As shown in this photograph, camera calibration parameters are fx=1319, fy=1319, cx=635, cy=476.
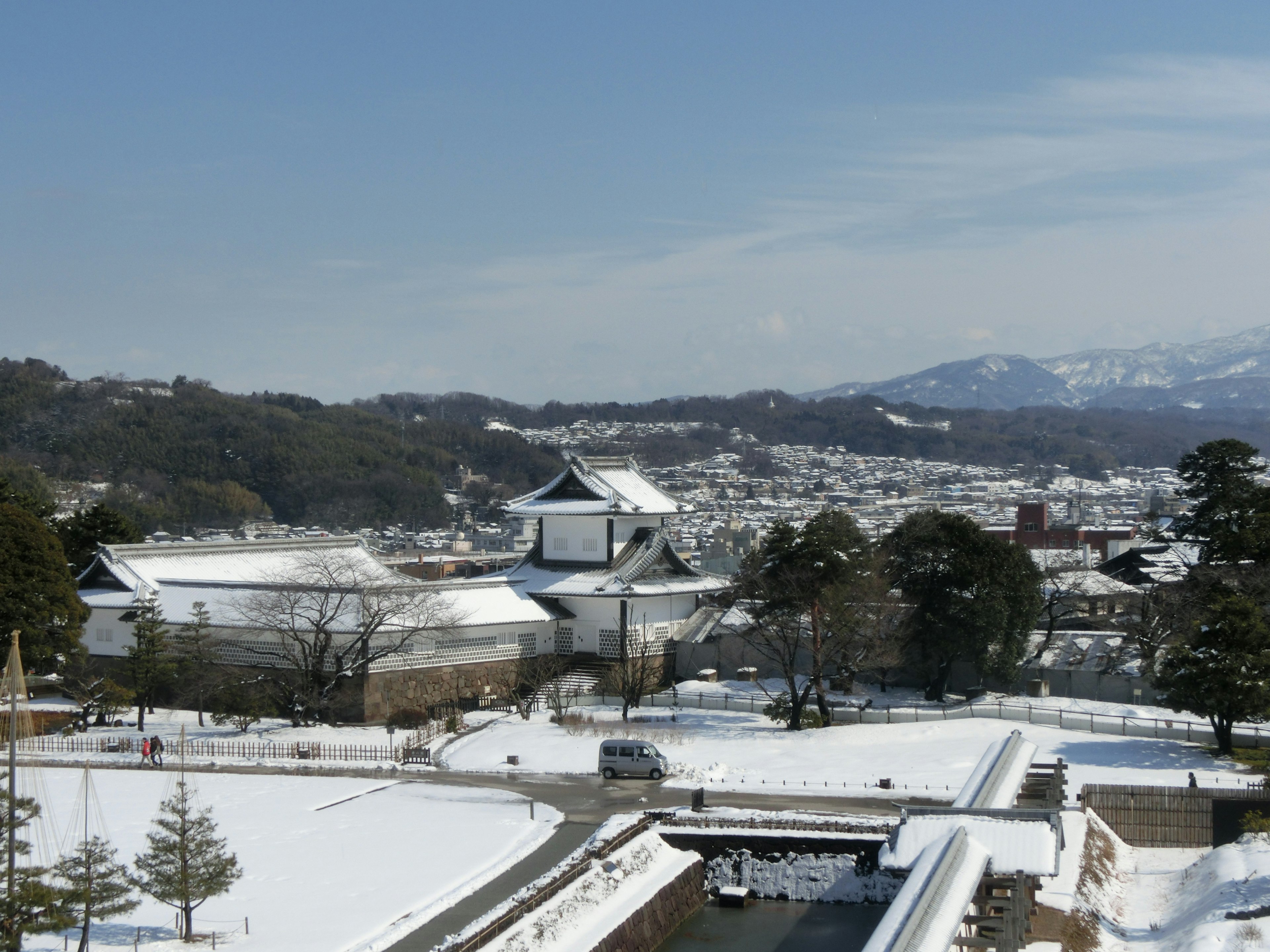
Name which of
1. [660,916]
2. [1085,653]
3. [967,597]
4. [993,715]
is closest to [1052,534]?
[1085,653]

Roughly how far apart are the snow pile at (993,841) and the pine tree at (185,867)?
8827 millimetres

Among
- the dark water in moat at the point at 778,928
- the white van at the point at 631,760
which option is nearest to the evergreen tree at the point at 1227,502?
the white van at the point at 631,760

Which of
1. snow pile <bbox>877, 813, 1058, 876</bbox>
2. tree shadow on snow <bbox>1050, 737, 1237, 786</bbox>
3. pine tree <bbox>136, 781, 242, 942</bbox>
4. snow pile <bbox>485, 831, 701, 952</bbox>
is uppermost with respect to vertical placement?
snow pile <bbox>877, 813, 1058, 876</bbox>

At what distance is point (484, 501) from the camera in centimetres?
17262

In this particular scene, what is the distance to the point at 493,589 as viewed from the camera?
3975 cm

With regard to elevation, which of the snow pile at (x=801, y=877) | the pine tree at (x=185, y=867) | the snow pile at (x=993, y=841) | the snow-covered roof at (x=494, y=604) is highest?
the snow-covered roof at (x=494, y=604)

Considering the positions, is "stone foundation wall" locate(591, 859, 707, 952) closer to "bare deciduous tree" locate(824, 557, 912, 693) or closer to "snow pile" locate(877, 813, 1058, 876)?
"snow pile" locate(877, 813, 1058, 876)

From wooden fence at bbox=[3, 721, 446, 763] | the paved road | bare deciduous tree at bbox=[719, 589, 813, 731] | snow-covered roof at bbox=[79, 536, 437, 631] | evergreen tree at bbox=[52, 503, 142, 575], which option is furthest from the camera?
evergreen tree at bbox=[52, 503, 142, 575]

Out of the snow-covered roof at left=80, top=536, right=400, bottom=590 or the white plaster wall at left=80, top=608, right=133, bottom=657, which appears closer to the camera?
the white plaster wall at left=80, top=608, right=133, bottom=657

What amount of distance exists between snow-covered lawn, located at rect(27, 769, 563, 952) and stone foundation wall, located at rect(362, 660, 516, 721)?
650 cm

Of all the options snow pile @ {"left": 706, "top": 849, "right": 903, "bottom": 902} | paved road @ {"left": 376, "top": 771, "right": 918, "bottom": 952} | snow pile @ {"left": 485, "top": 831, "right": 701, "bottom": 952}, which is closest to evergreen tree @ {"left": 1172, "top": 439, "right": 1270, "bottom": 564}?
paved road @ {"left": 376, "top": 771, "right": 918, "bottom": 952}

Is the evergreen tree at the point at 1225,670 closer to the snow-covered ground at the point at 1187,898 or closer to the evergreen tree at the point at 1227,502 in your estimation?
the snow-covered ground at the point at 1187,898

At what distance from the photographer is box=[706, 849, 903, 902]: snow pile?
21969 mm

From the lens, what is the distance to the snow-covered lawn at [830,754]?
2653 cm
